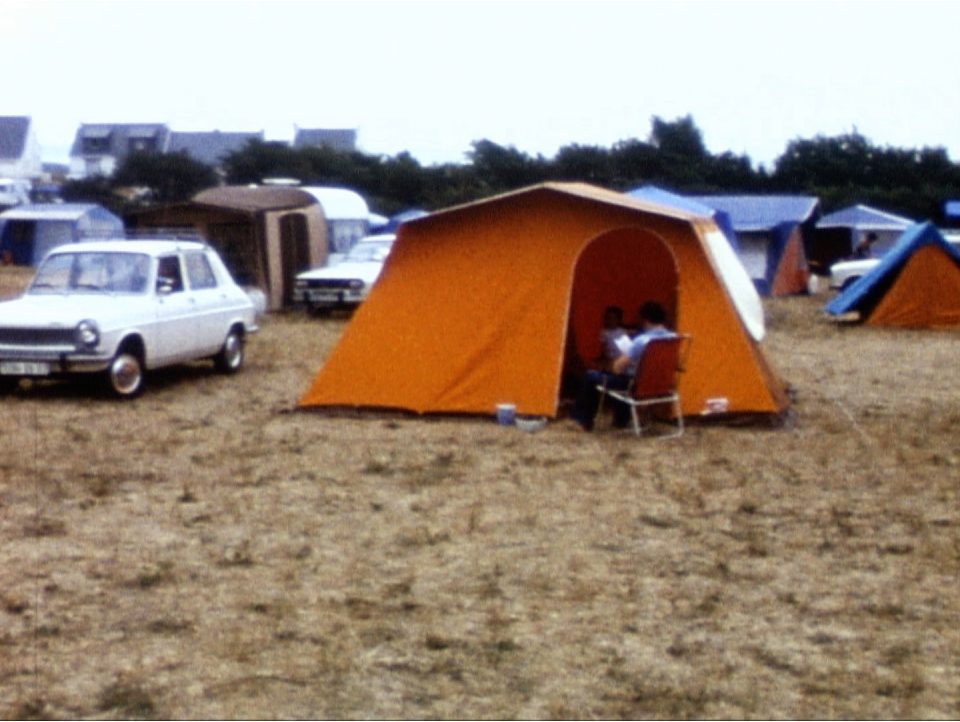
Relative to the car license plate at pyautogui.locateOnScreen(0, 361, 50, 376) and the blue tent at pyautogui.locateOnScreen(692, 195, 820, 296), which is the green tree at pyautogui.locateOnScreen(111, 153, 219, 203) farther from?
the car license plate at pyautogui.locateOnScreen(0, 361, 50, 376)

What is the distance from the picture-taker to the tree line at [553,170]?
6906 cm

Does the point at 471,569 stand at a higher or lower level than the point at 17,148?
lower

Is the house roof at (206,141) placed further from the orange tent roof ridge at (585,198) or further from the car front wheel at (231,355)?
the orange tent roof ridge at (585,198)

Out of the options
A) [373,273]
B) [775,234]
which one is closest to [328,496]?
[373,273]

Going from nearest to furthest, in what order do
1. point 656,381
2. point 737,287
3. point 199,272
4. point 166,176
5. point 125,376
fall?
point 656,381 < point 737,287 < point 125,376 < point 199,272 < point 166,176

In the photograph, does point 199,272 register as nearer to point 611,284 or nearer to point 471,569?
point 611,284

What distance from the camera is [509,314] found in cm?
1380

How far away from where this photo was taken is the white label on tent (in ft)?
45.1

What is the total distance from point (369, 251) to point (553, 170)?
41.4m

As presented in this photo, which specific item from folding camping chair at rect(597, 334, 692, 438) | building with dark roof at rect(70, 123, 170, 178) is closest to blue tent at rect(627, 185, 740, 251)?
folding camping chair at rect(597, 334, 692, 438)

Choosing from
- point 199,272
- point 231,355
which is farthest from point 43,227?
point 199,272

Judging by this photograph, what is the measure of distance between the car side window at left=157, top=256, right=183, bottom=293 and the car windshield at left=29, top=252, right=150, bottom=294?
0.74ft

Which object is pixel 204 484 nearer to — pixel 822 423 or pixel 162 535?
pixel 162 535

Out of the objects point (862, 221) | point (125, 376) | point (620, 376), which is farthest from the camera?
point (862, 221)
